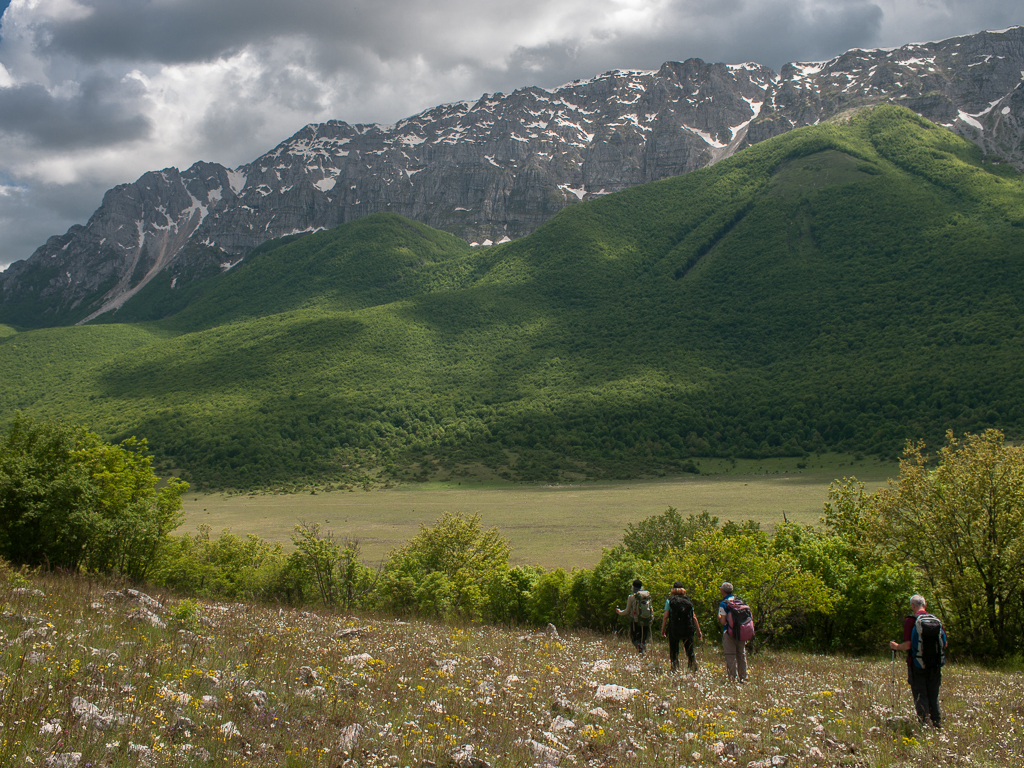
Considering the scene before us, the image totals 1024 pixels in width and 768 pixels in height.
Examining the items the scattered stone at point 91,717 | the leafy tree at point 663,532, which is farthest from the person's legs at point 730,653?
the leafy tree at point 663,532

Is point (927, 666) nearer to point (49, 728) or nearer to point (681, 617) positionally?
point (681, 617)

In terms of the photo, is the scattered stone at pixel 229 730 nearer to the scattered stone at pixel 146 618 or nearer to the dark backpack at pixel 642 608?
the scattered stone at pixel 146 618

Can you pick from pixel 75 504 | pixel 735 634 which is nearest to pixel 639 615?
pixel 735 634

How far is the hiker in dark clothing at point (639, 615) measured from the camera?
13.9m

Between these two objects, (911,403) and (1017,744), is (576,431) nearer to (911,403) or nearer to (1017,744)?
(911,403)

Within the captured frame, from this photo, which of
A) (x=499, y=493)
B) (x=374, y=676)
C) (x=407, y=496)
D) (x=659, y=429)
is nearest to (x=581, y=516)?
(x=499, y=493)

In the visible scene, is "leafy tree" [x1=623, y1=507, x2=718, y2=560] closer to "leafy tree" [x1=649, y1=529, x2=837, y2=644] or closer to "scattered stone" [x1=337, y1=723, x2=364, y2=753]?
"leafy tree" [x1=649, y1=529, x2=837, y2=644]

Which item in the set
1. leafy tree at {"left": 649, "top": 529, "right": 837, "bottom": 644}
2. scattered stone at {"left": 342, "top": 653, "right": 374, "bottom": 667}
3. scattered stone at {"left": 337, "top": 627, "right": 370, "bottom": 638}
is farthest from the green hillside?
scattered stone at {"left": 342, "top": 653, "right": 374, "bottom": 667}

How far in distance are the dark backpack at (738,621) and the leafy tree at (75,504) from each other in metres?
17.0

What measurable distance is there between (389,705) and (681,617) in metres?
6.99

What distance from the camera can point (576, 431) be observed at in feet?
470

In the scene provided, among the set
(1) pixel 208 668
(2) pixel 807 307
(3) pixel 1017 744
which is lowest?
(3) pixel 1017 744

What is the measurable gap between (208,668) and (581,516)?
74.0 m

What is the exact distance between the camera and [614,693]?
913cm
